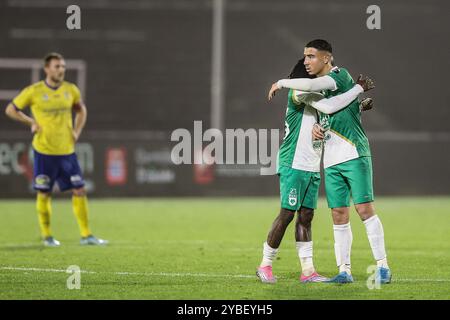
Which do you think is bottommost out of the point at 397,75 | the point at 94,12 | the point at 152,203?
the point at 152,203

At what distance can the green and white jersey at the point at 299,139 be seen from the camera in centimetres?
799

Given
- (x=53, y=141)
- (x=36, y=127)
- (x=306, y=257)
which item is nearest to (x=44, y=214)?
(x=53, y=141)

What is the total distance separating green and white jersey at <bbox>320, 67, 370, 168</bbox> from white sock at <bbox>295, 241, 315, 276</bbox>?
29.2 inches

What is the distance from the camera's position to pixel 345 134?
7.96m

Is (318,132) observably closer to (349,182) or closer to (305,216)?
(349,182)

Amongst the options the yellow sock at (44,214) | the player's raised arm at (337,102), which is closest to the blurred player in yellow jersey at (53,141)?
the yellow sock at (44,214)

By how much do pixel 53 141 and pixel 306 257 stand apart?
4753 mm

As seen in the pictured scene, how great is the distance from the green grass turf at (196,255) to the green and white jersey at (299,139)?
1.02m

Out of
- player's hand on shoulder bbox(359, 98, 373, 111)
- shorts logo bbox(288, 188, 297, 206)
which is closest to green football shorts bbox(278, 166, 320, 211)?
shorts logo bbox(288, 188, 297, 206)

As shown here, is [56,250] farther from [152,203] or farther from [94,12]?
[94,12]

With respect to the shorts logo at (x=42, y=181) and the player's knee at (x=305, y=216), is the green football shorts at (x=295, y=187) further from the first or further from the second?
the shorts logo at (x=42, y=181)

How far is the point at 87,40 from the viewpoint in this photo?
22203 mm
